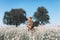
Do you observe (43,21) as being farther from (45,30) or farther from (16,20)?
(45,30)

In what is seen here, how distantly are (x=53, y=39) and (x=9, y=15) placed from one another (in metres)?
41.1

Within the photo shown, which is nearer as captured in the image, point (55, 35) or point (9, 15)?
point (55, 35)

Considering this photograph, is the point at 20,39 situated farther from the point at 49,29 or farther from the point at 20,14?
the point at 20,14

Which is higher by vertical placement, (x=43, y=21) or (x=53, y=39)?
(x=43, y=21)

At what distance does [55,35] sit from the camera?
34.5 feet

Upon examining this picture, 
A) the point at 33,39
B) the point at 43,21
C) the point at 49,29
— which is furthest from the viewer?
the point at 43,21

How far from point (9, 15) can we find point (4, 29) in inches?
1591

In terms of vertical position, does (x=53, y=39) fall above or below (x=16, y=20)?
below

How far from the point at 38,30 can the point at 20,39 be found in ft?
2.78

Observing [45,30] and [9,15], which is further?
[9,15]

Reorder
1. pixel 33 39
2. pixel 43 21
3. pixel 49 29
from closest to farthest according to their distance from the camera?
1. pixel 33 39
2. pixel 49 29
3. pixel 43 21

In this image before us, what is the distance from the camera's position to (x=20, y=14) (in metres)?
50.6

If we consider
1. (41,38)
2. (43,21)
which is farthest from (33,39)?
(43,21)

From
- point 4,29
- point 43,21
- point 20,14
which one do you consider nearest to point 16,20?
point 20,14
